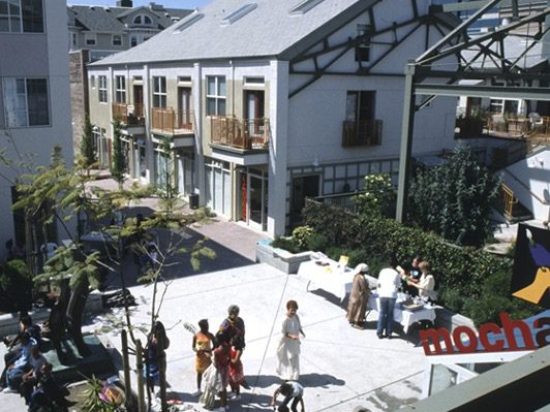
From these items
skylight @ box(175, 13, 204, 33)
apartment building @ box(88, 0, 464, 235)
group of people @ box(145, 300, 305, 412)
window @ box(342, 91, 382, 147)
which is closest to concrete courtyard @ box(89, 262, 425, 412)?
group of people @ box(145, 300, 305, 412)

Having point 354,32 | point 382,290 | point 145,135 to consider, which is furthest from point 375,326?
point 145,135

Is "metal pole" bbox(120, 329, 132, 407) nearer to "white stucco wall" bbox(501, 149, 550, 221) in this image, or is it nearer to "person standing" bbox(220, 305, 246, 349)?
"person standing" bbox(220, 305, 246, 349)

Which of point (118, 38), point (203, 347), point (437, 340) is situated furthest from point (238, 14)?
point (118, 38)

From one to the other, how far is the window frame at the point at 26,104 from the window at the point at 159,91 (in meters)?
12.1

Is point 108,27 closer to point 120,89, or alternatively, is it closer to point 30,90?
point 120,89

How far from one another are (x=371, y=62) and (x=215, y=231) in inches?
367

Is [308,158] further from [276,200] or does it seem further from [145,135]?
[145,135]

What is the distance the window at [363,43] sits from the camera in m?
22.3

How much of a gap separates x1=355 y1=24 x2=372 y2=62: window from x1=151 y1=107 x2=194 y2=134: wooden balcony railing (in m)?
8.31

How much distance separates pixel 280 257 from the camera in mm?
17969

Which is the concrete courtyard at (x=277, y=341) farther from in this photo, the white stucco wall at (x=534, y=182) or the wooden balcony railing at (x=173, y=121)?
the white stucco wall at (x=534, y=182)

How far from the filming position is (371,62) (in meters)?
23.1

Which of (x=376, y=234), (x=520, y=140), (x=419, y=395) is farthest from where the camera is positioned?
(x=520, y=140)

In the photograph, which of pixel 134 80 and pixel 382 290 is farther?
pixel 134 80
